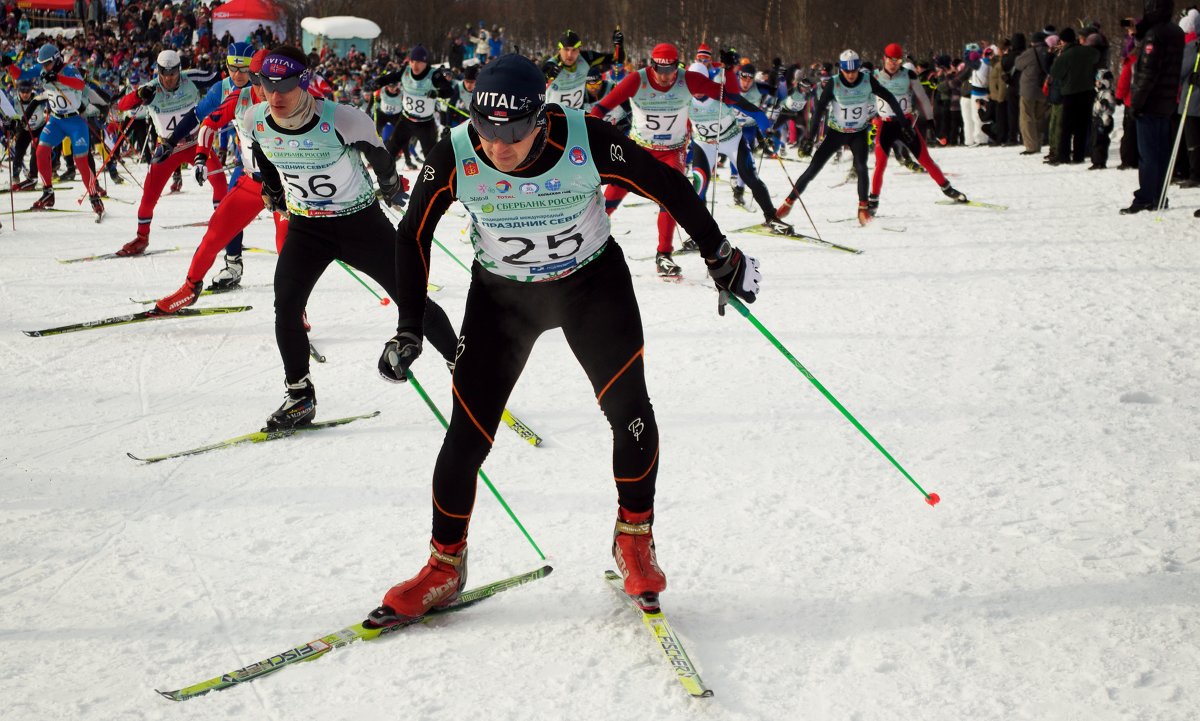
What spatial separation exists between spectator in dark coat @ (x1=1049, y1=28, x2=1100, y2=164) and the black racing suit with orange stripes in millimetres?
12855

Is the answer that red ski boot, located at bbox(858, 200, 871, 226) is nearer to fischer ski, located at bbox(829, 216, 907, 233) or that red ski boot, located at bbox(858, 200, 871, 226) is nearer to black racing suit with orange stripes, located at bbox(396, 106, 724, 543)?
fischer ski, located at bbox(829, 216, 907, 233)

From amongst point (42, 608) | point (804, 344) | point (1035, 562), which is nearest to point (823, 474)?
point (1035, 562)

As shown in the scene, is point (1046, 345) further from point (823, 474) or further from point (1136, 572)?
point (1136, 572)

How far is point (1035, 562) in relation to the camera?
336 centimetres

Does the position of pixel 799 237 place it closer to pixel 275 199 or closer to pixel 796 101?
pixel 275 199

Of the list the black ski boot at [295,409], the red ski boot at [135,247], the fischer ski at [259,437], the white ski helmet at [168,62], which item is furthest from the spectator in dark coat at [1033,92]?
the black ski boot at [295,409]

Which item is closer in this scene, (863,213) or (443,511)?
(443,511)

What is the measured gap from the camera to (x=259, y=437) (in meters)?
5.03

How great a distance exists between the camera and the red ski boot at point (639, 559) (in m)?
3.08

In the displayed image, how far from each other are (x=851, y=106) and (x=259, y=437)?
289 inches

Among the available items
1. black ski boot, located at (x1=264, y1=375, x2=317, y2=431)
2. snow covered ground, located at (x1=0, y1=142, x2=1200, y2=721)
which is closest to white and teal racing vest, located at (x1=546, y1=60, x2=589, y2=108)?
snow covered ground, located at (x1=0, y1=142, x2=1200, y2=721)

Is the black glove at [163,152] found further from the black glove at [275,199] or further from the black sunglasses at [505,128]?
the black sunglasses at [505,128]

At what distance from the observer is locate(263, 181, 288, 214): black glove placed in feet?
17.8

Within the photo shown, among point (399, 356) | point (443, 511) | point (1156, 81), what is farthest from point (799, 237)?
point (399, 356)
